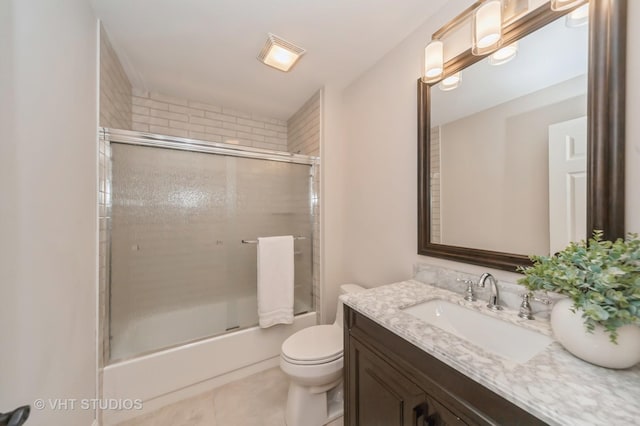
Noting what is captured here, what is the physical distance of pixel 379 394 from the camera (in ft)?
2.94

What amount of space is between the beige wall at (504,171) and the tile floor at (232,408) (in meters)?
1.37

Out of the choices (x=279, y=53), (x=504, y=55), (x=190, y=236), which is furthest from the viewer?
(x=190, y=236)

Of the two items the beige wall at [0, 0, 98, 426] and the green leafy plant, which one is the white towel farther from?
the green leafy plant

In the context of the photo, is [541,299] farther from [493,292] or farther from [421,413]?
[421,413]

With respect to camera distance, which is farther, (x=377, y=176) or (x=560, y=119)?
(x=377, y=176)

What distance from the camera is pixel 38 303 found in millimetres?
787

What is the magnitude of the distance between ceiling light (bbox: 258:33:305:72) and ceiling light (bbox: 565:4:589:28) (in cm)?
130

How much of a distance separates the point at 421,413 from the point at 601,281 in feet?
2.04

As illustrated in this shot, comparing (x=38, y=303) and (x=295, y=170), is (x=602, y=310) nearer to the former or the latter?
(x=38, y=303)

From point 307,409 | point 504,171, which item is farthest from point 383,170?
point 307,409

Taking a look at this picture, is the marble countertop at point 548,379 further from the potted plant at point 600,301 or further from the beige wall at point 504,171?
the beige wall at point 504,171

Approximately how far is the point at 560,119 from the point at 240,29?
1.65 m

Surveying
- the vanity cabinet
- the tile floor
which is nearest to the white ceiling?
→ the vanity cabinet

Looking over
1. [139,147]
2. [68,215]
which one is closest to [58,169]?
[68,215]
